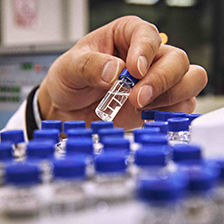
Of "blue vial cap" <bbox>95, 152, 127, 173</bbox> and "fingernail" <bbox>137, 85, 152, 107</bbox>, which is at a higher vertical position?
"blue vial cap" <bbox>95, 152, 127, 173</bbox>

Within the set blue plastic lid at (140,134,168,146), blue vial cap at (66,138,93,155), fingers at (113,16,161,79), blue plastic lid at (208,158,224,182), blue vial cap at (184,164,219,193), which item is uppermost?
fingers at (113,16,161,79)

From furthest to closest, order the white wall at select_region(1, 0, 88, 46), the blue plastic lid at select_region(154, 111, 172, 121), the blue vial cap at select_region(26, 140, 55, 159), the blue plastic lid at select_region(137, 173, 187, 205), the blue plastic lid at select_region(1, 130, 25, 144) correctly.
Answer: the white wall at select_region(1, 0, 88, 46), the blue plastic lid at select_region(154, 111, 172, 121), the blue plastic lid at select_region(1, 130, 25, 144), the blue vial cap at select_region(26, 140, 55, 159), the blue plastic lid at select_region(137, 173, 187, 205)

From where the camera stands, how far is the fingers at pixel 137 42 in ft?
2.46

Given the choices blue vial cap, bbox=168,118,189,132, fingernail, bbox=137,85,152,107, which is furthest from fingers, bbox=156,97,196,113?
blue vial cap, bbox=168,118,189,132

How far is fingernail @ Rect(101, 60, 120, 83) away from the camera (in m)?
0.77

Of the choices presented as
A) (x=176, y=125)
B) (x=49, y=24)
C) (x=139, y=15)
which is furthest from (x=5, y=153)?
(x=139, y=15)

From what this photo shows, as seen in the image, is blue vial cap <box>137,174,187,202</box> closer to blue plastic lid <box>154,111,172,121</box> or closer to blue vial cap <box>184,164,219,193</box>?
blue vial cap <box>184,164,219,193</box>

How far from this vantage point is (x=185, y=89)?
933 millimetres

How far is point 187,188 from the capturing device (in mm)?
308

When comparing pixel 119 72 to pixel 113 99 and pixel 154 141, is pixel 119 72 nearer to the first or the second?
pixel 113 99

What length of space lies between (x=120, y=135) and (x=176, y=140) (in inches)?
4.8

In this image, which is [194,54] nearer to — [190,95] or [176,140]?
[190,95]

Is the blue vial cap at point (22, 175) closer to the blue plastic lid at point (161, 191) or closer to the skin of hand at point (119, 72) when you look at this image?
the blue plastic lid at point (161, 191)

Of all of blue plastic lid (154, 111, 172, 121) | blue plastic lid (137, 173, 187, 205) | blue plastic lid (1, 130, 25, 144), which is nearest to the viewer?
blue plastic lid (137, 173, 187, 205)
